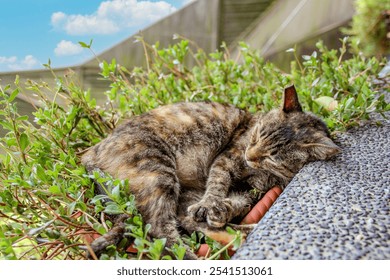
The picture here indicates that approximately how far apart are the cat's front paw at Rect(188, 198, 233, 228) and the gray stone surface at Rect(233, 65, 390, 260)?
0.16 m

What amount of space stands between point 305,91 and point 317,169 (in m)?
0.46

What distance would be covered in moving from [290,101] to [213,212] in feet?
1.59

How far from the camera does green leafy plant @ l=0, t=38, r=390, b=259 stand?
98 centimetres

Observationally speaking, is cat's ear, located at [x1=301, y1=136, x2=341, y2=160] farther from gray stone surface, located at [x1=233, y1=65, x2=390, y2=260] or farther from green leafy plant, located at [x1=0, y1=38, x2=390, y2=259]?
green leafy plant, located at [x1=0, y1=38, x2=390, y2=259]

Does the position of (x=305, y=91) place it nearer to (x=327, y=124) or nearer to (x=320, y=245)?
(x=327, y=124)

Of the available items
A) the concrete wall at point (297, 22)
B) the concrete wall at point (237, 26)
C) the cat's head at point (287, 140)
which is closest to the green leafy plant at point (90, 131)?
the cat's head at point (287, 140)

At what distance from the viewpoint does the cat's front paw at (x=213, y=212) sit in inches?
42.2

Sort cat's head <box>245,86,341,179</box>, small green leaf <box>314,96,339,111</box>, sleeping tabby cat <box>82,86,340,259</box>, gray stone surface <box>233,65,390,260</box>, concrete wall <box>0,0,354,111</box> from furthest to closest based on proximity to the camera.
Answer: concrete wall <box>0,0,354,111</box> < small green leaf <box>314,96,339,111</box> < cat's head <box>245,86,341,179</box> < sleeping tabby cat <box>82,86,340,259</box> < gray stone surface <box>233,65,390,260</box>

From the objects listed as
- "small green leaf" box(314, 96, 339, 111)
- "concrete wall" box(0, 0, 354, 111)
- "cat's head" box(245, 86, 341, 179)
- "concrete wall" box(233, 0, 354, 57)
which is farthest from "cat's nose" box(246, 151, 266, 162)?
"concrete wall" box(233, 0, 354, 57)

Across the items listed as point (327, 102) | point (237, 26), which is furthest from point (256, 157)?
point (237, 26)

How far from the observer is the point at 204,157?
1.35 metres

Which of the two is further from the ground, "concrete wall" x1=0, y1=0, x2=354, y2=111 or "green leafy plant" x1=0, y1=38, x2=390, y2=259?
"concrete wall" x1=0, y1=0, x2=354, y2=111

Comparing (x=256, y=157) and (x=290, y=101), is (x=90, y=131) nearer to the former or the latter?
(x=256, y=157)
